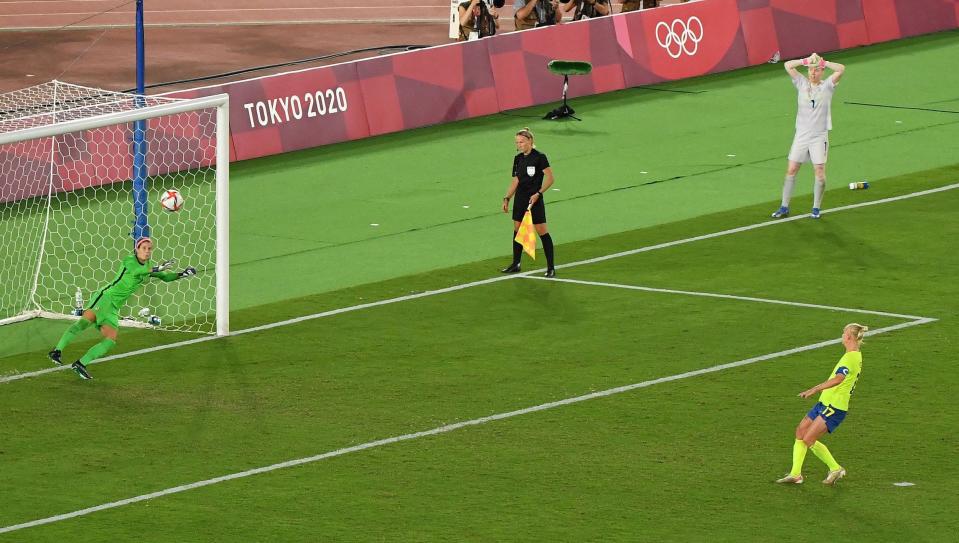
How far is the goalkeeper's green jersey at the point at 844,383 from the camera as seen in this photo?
1647 centimetres

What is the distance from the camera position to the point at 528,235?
24.7 metres

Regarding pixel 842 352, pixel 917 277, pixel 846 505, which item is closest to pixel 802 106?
pixel 917 277

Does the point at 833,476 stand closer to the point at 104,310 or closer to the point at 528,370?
the point at 528,370

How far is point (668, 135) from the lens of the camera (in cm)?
3438

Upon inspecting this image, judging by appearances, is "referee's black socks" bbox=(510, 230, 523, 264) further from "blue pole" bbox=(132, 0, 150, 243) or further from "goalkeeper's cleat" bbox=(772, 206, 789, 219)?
"blue pole" bbox=(132, 0, 150, 243)

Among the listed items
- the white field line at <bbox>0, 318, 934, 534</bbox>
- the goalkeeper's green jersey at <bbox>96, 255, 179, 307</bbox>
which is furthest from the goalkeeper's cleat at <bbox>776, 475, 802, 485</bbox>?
the goalkeeper's green jersey at <bbox>96, 255, 179, 307</bbox>

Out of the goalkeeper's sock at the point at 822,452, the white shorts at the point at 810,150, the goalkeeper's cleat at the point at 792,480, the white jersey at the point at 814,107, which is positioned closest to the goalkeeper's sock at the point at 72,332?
the goalkeeper's cleat at the point at 792,480

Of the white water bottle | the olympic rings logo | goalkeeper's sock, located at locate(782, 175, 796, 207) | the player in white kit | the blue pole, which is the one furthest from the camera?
the olympic rings logo

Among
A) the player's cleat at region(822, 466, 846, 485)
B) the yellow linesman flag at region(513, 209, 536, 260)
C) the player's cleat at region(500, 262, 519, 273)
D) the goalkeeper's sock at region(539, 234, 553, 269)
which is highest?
the yellow linesman flag at region(513, 209, 536, 260)

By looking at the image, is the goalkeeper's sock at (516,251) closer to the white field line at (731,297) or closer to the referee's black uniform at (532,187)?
the referee's black uniform at (532,187)

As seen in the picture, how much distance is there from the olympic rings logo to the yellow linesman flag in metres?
14.4

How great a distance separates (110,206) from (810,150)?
35.2ft

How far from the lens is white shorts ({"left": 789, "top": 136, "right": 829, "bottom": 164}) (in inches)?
1077

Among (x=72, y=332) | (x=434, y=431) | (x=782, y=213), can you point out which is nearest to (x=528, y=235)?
(x=782, y=213)
